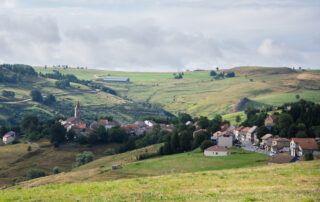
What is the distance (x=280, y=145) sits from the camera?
123m

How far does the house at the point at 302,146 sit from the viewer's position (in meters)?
115

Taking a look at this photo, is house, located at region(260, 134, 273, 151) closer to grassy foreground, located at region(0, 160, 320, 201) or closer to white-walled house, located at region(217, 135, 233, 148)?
white-walled house, located at region(217, 135, 233, 148)

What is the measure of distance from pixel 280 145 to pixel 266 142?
28.1ft

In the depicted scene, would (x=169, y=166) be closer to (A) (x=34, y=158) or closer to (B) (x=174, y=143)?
(B) (x=174, y=143)

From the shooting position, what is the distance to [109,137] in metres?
166

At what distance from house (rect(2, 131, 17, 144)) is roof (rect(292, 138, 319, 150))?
93278 millimetres

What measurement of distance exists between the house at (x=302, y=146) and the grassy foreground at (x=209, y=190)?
66688 mm

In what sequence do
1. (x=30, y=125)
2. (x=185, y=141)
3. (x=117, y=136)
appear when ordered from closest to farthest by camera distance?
1. (x=185, y=141)
2. (x=117, y=136)
3. (x=30, y=125)

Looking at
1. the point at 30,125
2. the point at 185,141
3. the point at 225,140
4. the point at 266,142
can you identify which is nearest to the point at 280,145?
the point at 266,142

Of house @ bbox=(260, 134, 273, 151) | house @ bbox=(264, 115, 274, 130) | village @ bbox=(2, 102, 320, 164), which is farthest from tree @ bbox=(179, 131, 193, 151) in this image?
house @ bbox=(264, 115, 274, 130)

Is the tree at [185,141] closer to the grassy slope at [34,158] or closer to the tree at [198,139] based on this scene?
the tree at [198,139]

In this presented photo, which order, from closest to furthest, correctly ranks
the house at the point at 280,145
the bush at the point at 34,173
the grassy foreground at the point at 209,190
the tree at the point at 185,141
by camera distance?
the grassy foreground at the point at 209,190, the house at the point at 280,145, the bush at the point at 34,173, the tree at the point at 185,141

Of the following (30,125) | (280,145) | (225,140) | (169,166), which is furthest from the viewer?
(30,125)

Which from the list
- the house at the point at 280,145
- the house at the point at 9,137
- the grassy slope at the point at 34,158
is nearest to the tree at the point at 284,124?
the house at the point at 280,145
